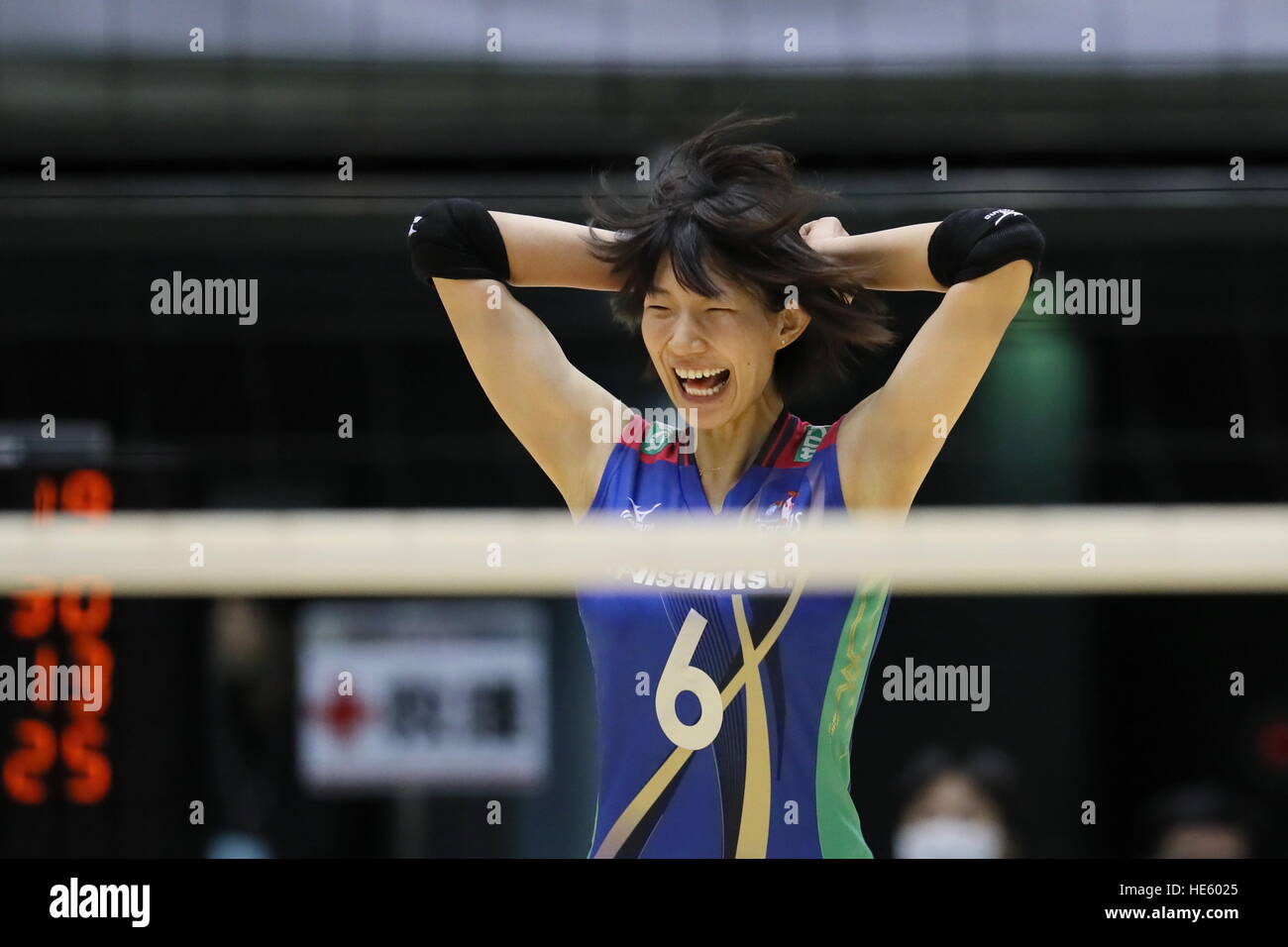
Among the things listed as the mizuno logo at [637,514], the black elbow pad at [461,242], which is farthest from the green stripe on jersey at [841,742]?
the black elbow pad at [461,242]

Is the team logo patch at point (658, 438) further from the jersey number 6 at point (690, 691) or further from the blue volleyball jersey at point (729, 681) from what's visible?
the jersey number 6 at point (690, 691)

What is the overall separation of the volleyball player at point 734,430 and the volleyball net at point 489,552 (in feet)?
1.26

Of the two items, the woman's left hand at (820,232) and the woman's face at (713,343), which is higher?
the woman's left hand at (820,232)

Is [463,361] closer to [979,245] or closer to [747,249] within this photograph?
[747,249]

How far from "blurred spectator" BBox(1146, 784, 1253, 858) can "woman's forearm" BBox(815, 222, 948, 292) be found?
1.00 metres

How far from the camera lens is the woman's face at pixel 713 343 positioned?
160 cm

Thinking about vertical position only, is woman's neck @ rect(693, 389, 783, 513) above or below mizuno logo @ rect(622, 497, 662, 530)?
above

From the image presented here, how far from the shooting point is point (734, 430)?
5.38 ft

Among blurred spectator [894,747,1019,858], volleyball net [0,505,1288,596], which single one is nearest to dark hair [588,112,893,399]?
volleyball net [0,505,1288,596]

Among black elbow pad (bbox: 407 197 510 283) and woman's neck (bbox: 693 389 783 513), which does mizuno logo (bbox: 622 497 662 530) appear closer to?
woman's neck (bbox: 693 389 783 513)

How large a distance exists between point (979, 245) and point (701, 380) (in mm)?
371

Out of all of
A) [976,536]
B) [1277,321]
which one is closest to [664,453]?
[976,536]

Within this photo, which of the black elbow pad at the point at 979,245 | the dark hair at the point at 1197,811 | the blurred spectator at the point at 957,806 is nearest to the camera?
the black elbow pad at the point at 979,245

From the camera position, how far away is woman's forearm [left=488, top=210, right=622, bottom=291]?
163 cm
